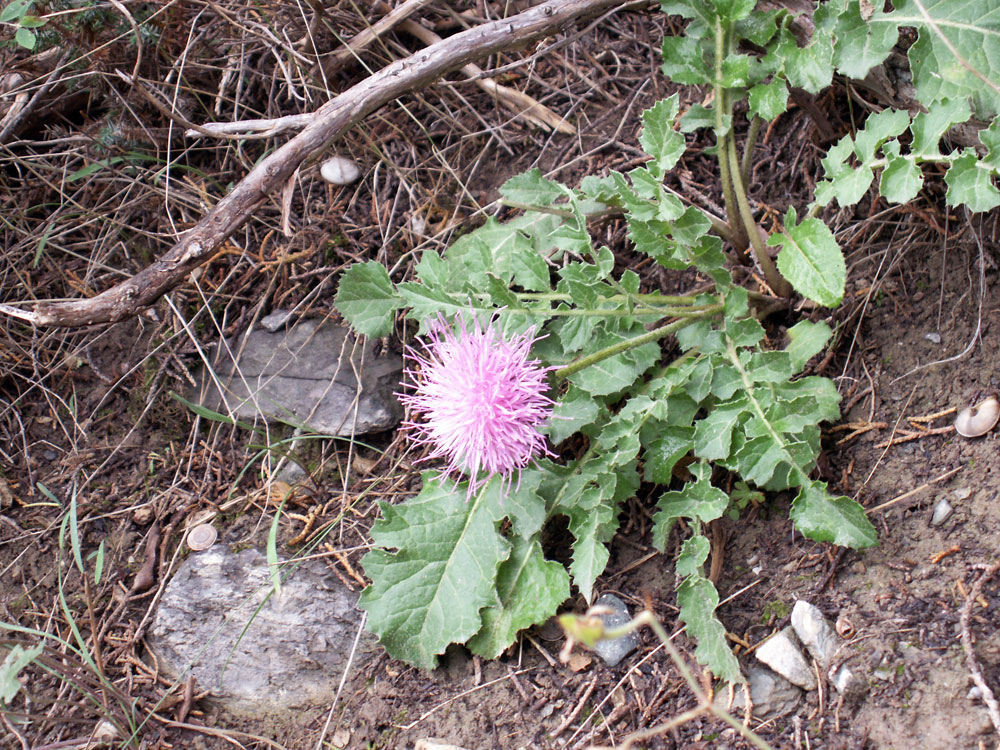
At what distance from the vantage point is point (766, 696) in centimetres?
215

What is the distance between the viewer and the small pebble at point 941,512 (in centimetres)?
221

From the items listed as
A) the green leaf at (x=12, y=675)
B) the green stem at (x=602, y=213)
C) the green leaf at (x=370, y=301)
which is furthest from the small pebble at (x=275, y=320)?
the green leaf at (x=12, y=675)

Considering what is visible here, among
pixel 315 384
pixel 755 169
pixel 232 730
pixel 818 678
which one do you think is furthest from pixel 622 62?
pixel 232 730

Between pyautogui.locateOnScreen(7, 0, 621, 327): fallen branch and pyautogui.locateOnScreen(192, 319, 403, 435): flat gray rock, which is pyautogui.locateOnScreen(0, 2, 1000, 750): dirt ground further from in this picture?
pyautogui.locateOnScreen(7, 0, 621, 327): fallen branch

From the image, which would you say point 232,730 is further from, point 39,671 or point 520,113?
point 520,113

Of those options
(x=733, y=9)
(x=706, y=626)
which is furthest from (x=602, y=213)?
(x=706, y=626)

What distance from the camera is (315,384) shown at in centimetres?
319

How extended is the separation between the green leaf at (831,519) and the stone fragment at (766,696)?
0.43 meters

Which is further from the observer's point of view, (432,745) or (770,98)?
(770,98)

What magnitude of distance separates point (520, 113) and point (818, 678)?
8.41ft

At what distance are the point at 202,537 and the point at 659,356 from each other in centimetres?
188

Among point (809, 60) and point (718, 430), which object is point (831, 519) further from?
point (809, 60)

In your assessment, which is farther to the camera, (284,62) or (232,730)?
(284,62)

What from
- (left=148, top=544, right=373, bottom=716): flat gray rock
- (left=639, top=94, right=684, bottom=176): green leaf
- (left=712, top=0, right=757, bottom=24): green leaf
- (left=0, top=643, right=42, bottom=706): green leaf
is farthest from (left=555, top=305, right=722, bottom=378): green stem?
(left=0, top=643, right=42, bottom=706): green leaf
